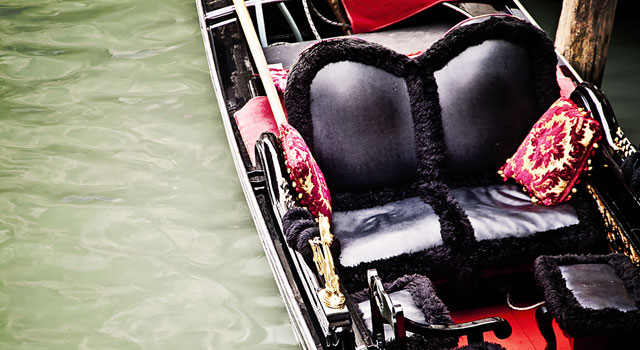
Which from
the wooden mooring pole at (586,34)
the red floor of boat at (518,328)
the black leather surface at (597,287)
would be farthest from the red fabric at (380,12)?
the black leather surface at (597,287)

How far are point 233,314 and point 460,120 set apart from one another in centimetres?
119

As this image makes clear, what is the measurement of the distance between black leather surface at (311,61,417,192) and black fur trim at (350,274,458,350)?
1.41ft

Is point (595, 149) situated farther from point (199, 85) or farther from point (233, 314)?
point (199, 85)

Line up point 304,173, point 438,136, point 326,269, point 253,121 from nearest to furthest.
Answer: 1. point 326,269
2. point 304,173
3. point 438,136
4. point 253,121

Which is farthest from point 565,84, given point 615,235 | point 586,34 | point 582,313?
Answer: point 582,313

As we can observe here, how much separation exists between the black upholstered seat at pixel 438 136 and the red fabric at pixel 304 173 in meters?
0.09

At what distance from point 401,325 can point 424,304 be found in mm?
327

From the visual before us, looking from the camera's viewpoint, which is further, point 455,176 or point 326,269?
point 455,176

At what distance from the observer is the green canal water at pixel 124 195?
269cm

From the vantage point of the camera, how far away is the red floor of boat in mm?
2010

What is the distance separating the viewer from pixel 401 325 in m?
1.47

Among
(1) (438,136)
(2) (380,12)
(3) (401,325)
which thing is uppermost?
(2) (380,12)

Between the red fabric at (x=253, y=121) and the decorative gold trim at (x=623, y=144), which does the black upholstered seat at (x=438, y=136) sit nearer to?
the decorative gold trim at (x=623, y=144)

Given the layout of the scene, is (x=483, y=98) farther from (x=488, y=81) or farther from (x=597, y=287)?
(x=597, y=287)
